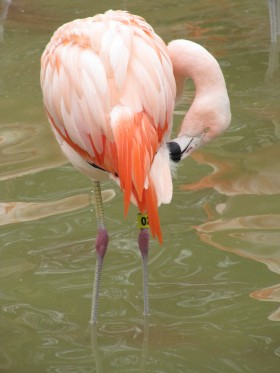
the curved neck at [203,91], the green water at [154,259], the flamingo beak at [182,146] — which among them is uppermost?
the curved neck at [203,91]

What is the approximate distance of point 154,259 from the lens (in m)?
4.31

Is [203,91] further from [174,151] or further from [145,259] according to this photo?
[145,259]

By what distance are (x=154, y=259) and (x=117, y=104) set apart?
115cm

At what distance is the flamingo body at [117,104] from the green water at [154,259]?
52 cm

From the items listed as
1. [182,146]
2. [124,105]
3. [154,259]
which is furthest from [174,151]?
[154,259]

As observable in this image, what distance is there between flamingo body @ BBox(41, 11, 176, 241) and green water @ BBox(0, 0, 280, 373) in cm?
52

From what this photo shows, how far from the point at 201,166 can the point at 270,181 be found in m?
0.45

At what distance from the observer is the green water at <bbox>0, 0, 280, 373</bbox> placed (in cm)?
357

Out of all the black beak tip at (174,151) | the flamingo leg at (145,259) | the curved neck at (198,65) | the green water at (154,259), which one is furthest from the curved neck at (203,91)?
the green water at (154,259)

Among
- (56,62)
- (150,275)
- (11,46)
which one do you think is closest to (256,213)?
(150,275)

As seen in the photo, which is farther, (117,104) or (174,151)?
(174,151)

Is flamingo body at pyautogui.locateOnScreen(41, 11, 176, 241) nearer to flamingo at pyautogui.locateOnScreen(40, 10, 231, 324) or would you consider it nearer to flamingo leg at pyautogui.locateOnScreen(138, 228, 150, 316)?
flamingo at pyautogui.locateOnScreen(40, 10, 231, 324)

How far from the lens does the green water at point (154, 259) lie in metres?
3.57

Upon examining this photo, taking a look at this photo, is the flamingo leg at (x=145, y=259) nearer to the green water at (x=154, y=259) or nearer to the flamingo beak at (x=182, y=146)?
the green water at (x=154, y=259)
